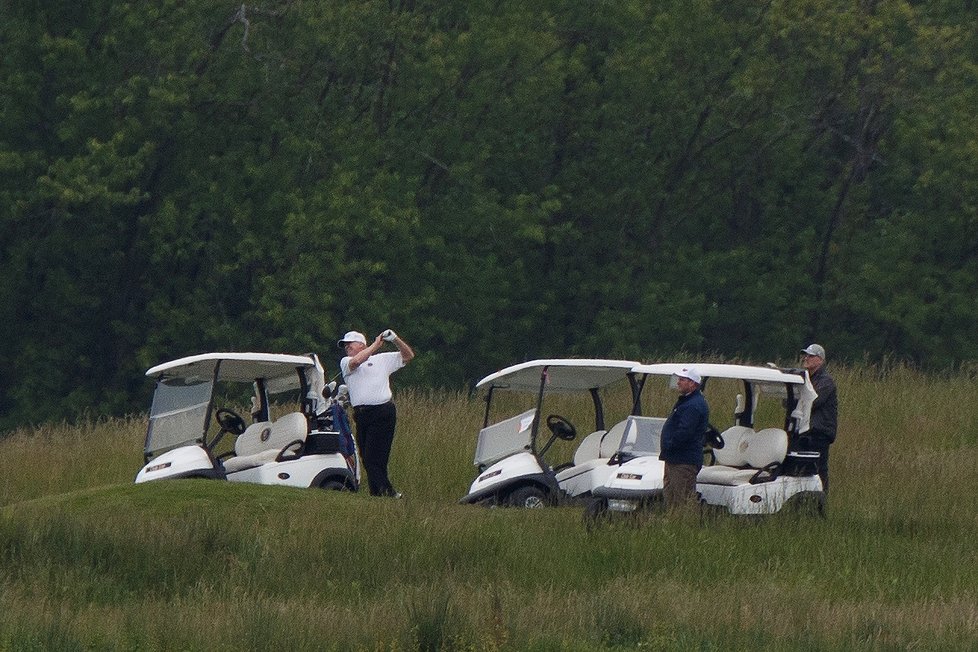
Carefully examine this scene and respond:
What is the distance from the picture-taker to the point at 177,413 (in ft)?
64.5

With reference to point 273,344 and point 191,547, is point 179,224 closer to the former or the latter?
point 273,344

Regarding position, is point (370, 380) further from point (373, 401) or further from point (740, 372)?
point (740, 372)

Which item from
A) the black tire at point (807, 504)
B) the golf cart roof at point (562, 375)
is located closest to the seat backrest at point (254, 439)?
the golf cart roof at point (562, 375)

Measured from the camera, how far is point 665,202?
44281mm

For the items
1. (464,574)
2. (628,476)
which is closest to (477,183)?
(628,476)

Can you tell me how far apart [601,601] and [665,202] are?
3138 centimetres

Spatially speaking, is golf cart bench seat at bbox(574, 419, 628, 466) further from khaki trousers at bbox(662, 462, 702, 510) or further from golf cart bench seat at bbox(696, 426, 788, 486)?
khaki trousers at bbox(662, 462, 702, 510)

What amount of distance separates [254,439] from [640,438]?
4.24m

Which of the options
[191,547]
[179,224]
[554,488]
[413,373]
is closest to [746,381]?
[554,488]

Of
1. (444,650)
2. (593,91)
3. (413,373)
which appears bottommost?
(413,373)

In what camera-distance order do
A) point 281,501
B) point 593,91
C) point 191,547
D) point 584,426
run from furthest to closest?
point 593,91 → point 584,426 → point 281,501 → point 191,547

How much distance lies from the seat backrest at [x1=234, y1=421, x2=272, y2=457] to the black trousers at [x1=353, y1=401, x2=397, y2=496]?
1.25m

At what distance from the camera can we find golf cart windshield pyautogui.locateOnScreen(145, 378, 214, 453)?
19.5 metres

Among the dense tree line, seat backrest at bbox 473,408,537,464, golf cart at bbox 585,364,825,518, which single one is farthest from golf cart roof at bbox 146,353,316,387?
the dense tree line
